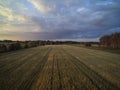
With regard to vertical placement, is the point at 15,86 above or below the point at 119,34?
below

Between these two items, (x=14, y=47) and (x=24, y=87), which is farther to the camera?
(x=14, y=47)

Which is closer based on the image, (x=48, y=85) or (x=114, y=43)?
(x=48, y=85)

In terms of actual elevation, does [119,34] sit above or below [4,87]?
above

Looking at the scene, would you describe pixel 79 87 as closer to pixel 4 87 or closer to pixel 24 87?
pixel 24 87

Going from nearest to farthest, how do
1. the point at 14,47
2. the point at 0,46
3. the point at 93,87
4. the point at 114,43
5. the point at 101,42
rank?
1. the point at 93,87
2. the point at 0,46
3. the point at 14,47
4. the point at 114,43
5. the point at 101,42

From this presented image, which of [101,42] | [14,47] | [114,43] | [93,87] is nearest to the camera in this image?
[93,87]

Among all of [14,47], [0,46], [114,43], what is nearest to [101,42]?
[114,43]

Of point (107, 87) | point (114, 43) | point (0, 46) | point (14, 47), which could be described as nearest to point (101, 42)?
point (114, 43)

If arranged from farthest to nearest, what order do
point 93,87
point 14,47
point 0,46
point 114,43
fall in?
1. point 114,43
2. point 14,47
3. point 0,46
4. point 93,87

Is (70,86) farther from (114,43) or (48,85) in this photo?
(114,43)
